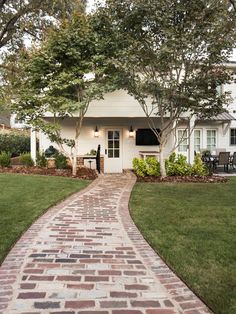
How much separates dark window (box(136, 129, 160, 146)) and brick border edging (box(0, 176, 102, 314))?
950cm

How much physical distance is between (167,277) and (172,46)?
27.4 ft

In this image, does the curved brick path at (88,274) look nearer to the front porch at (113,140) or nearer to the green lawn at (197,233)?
the green lawn at (197,233)

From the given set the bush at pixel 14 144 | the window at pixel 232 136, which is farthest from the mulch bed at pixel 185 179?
the bush at pixel 14 144

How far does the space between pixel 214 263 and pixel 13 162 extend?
16.4 meters

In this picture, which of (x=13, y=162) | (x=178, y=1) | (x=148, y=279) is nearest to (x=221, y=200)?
(x=148, y=279)

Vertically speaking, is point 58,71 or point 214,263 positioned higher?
point 58,71

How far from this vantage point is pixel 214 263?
157 inches

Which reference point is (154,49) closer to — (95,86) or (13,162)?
(95,86)

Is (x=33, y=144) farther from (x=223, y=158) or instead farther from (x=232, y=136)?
(x=232, y=136)

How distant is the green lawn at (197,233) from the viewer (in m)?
3.41

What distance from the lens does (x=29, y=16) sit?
711 inches

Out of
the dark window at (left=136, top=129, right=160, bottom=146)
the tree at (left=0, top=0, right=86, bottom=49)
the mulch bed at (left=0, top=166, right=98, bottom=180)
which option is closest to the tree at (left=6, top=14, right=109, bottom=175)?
the mulch bed at (left=0, top=166, right=98, bottom=180)

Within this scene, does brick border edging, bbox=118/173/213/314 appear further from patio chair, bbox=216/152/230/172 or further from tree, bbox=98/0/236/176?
patio chair, bbox=216/152/230/172

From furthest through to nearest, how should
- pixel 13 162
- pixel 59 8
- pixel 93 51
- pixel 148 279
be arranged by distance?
pixel 13 162, pixel 59 8, pixel 93 51, pixel 148 279
